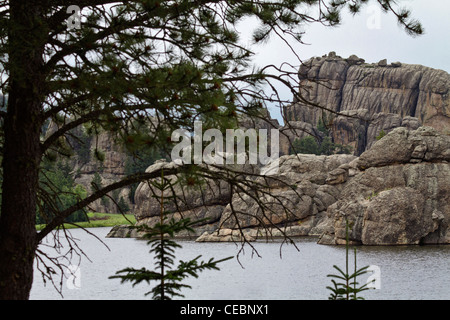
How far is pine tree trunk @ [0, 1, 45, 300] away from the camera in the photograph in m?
5.27

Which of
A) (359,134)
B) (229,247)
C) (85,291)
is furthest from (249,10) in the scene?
(359,134)

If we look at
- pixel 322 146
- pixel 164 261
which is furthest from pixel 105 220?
pixel 164 261

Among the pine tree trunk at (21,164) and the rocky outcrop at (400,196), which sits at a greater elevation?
the rocky outcrop at (400,196)

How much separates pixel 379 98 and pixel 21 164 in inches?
2887

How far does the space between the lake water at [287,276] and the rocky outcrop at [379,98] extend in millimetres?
40453

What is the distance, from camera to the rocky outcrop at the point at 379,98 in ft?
227

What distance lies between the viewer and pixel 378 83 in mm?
76188

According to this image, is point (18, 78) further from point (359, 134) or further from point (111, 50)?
point (359, 134)

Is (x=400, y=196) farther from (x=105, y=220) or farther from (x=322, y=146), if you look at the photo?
(x=105, y=220)

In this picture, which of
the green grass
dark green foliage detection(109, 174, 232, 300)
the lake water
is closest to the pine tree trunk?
dark green foliage detection(109, 174, 232, 300)

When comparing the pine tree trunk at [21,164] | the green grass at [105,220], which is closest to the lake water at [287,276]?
the pine tree trunk at [21,164]

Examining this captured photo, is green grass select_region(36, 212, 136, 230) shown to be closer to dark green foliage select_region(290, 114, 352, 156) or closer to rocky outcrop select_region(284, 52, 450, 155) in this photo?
dark green foliage select_region(290, 114, 352, 156)

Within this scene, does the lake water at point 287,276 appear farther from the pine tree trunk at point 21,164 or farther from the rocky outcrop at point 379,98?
the rocky outcrop at point 379,98
